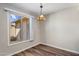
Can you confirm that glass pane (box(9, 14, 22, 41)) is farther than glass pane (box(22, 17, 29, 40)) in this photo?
No

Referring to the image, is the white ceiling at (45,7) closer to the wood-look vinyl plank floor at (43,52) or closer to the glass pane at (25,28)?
the glass pane at (25,28)

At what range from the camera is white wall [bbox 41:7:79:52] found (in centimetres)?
118

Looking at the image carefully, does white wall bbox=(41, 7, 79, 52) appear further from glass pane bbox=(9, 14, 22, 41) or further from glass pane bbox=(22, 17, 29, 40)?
glass pane bbox=(9, 14, 22, 41)

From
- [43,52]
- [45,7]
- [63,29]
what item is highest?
[45,7]

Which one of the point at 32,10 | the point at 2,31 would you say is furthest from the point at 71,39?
the point at 2,31

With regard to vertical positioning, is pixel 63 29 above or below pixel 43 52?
above

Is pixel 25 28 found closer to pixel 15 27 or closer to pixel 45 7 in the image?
pixel 15 27

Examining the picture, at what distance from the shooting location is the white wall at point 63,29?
1.18 m

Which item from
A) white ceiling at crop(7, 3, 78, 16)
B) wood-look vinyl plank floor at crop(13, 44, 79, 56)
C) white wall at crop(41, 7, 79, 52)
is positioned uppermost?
white ceiling at crop(7, 3, 78, 16)

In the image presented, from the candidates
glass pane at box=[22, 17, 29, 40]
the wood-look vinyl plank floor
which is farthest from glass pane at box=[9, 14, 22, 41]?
the wood-look vinyl plank floor

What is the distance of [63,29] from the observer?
1.23 meters

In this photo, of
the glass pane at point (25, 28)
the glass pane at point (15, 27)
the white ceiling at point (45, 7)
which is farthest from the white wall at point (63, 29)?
the glass pane at point (15, 27)

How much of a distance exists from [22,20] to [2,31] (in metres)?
0.31

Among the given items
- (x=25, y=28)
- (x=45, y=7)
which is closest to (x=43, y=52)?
(x=25, y=28)
